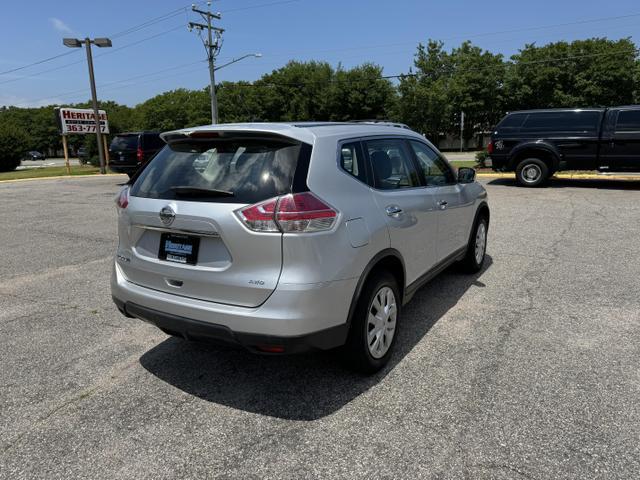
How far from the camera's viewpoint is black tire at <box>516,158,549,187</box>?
1336 cm

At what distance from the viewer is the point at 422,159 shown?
169 inches

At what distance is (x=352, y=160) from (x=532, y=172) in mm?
12079

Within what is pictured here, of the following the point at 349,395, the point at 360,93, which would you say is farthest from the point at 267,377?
the point at 360,93

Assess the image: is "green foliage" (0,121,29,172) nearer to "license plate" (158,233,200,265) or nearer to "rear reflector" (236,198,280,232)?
"license plate" (158,233,200,265)

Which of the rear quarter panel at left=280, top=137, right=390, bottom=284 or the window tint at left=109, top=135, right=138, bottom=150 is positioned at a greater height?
the window tint at left=109, top=135, right=138, bottom=150

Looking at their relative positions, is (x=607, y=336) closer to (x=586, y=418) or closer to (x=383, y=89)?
(x=586, y=418)

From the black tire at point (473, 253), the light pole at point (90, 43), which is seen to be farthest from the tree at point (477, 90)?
the black tire at point (473, 253)

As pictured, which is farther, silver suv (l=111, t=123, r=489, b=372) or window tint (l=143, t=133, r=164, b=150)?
window tint (l=143, t=133, r=164, b=150)

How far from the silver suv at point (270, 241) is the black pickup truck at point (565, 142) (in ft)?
37.2

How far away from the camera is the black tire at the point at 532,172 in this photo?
13.4 metres

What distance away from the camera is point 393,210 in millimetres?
3414

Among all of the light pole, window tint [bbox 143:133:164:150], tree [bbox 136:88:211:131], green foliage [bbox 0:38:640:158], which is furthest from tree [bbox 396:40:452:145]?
tree [bbox 136:88:211:131]

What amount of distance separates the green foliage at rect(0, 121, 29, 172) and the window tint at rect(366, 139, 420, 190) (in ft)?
131

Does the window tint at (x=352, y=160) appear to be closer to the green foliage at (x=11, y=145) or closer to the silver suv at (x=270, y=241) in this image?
the silver suv at (x=270, y=241)
